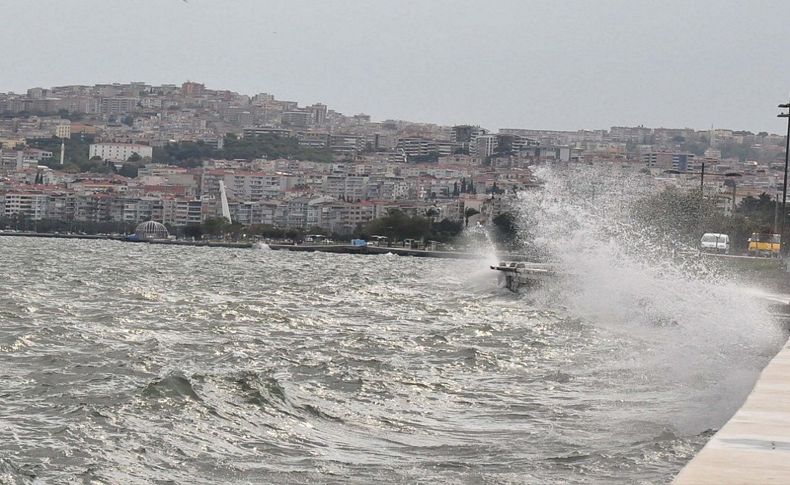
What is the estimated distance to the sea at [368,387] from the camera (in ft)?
37.3

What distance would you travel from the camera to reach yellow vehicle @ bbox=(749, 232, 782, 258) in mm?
54431

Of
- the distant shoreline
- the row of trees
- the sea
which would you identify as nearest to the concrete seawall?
the sea

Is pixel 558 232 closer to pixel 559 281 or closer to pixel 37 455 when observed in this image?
pixel 559 281

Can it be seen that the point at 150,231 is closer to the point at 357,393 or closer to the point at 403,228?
the point at 403,228

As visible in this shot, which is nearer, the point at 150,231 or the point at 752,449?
the point at 752,449

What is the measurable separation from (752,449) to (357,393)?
8282 millimetres

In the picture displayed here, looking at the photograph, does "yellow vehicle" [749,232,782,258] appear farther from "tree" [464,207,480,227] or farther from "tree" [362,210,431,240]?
"tree" [464,207,480,227]

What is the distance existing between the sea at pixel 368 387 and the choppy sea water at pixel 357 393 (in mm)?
35

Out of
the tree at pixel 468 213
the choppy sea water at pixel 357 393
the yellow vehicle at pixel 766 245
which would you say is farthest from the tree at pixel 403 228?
the choppy sea water at pixel 357 393

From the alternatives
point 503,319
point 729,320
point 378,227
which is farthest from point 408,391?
point 378,227

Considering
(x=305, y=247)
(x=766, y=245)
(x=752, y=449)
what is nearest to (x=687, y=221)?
(x=766, y=245)

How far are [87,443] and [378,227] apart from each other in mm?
132998

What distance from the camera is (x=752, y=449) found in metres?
7.70

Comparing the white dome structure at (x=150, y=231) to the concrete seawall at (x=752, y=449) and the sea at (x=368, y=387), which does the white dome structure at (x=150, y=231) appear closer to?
the sea at (x=368, y=387)
